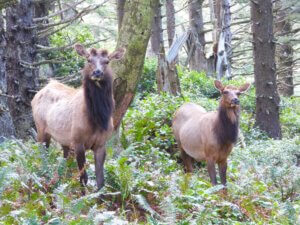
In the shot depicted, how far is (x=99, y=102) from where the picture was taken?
28.0 feet

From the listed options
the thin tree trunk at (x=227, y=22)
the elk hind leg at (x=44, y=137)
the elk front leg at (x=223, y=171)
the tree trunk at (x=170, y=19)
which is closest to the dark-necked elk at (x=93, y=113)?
the elk hind leg at (x=44, y=137)

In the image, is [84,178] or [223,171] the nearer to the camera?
[84,178]

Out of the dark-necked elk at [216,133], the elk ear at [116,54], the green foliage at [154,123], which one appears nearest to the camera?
the elk ear at [116,54]

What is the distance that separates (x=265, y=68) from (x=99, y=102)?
31.9 ft

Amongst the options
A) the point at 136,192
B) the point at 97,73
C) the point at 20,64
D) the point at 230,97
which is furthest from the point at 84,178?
the point at 20,64

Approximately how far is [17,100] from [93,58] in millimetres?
4850

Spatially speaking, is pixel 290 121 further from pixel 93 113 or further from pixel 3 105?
pixel 93 113

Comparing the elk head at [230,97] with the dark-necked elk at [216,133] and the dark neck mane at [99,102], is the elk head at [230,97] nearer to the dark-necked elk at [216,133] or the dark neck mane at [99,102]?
the dark-necked elk at [216,133]

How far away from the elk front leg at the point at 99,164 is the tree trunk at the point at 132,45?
171 cm

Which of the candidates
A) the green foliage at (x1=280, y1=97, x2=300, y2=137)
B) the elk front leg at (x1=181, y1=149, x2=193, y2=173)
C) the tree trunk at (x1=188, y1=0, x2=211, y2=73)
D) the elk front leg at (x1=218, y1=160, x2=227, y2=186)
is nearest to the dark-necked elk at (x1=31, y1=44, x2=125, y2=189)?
the elk front leg at (x1=218, y1=160, x2=227, y2=186)

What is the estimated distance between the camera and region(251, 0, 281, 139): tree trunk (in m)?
17.0

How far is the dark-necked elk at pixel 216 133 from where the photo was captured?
36.1 feet

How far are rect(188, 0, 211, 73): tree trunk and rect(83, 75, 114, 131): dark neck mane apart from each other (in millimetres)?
18909

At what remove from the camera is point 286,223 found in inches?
282
